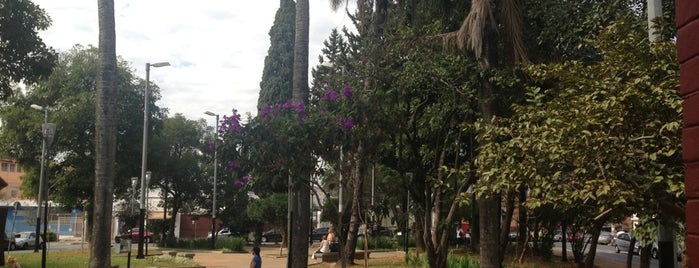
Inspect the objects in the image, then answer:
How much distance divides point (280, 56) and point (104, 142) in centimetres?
2071

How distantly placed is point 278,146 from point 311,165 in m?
0.95

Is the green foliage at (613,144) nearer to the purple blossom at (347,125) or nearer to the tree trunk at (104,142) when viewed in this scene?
the purple blossom at (347,125)

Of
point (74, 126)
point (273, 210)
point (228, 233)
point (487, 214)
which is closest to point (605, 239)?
point (228, 233)

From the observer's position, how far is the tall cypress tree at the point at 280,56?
31.9 m

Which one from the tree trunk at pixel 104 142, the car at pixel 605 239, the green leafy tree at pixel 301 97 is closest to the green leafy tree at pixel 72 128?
the tree trunk at pixel 104 142

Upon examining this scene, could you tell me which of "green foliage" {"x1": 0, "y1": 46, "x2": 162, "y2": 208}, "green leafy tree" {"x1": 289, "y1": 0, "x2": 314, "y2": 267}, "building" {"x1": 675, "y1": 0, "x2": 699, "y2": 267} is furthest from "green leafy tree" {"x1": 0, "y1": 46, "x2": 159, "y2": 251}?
"building" {"x1": 675, "y1": 0, "x2": 699, "y2": 267}

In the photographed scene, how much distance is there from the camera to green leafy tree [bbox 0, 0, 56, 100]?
1667 centimetres

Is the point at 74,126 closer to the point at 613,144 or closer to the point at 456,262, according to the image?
the point at 456,262

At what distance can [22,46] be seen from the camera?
671 inches

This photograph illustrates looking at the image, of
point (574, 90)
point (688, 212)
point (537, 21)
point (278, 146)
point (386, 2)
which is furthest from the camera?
point (386, 2)

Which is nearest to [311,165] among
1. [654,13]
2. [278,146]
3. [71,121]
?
[278,146]

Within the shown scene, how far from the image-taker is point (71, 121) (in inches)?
1282

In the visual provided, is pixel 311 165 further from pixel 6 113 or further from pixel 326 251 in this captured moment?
pixel 6 113

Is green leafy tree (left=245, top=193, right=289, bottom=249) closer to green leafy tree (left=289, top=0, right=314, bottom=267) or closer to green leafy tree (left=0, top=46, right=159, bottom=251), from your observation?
green leafy tree (left=0, top=46, right=159, bottom=251)
